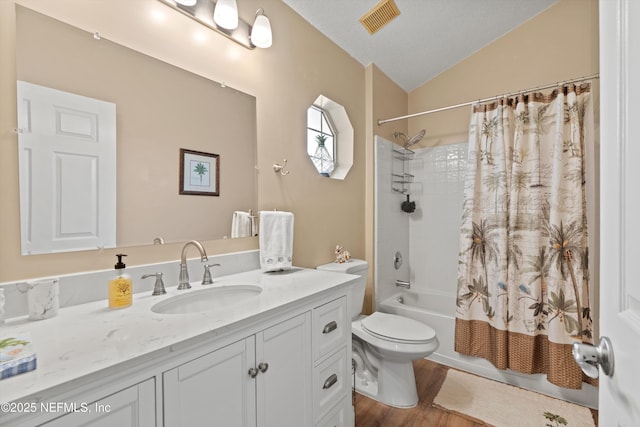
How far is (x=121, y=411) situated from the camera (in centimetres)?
62

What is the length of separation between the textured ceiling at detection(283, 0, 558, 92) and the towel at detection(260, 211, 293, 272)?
1.37 meters

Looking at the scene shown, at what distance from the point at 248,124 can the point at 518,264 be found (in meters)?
2.04

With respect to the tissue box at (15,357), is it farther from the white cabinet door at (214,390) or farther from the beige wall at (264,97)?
the beige wall at (264,97)

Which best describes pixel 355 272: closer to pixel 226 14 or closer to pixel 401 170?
pixel 401 170

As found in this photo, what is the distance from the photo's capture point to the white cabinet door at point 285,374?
3.02 feet

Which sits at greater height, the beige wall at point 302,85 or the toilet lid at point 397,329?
the beige wall at point 302,85

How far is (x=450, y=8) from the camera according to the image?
6.66ft

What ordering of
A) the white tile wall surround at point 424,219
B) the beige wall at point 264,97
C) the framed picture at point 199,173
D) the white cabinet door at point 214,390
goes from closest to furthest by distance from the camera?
the white cabinet door at point 214,390
the beige wall at point 264,97
the framed picture at point 199,173
the white tile wall surround at point 424,219

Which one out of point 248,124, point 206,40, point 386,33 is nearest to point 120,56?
point 206,40
